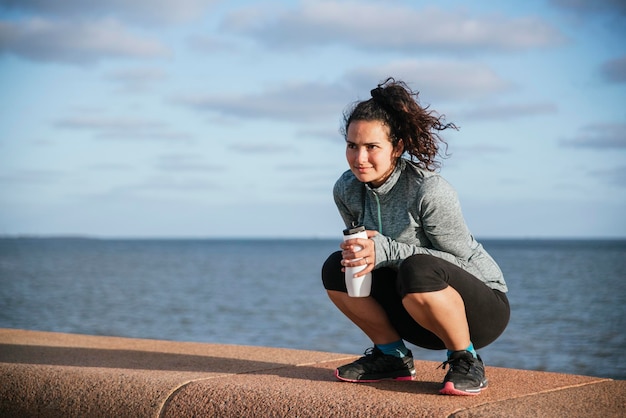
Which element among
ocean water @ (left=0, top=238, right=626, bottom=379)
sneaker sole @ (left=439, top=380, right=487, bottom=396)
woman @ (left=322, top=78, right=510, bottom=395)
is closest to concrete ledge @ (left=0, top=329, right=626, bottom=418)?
sneaker sole @ (left=439, top=380, right=487, bottom=396)

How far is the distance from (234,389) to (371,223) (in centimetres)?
105

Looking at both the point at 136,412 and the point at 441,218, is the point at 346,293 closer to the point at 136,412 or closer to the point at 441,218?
the point at 441,218

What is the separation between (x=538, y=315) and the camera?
16.4 m

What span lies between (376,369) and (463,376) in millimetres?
533

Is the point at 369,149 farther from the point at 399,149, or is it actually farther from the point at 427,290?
the point at 427,290

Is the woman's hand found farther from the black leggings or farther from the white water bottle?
the black leggings

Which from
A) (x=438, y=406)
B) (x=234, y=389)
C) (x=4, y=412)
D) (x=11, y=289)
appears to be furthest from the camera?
(x=11, y=289)

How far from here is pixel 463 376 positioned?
10.4 ft

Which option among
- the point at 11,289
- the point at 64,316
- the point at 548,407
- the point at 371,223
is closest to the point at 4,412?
the point at 371,223

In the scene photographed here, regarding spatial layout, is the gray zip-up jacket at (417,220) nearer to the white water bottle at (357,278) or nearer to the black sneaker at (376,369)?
the white water bottle at (357,278)

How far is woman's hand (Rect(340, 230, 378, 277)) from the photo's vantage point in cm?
312

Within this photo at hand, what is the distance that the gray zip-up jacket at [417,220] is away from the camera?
3.24 meters

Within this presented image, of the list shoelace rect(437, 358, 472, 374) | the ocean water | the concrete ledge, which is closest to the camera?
the concrete ledge

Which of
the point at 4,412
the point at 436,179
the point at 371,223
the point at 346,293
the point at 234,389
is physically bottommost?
the point at 4,412
